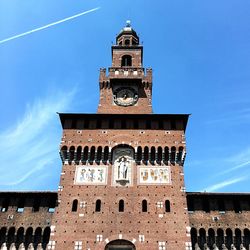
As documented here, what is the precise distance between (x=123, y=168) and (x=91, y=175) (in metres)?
2.38

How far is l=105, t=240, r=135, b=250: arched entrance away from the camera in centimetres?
2458

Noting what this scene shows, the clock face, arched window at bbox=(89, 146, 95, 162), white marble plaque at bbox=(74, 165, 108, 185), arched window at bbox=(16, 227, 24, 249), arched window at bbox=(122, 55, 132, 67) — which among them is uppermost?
arched window at bbox=(122, 55, 132, 67)

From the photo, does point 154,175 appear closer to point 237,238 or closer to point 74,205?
point 74,205

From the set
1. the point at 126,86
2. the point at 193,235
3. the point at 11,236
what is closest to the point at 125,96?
the point at 126,86

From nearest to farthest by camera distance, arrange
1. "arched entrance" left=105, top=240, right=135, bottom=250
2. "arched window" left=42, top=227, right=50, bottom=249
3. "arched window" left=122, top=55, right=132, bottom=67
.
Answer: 1. "arched entrance" left=105, top=240, right=135, bottom=250
2. "arched window" left=42, top=227, right=50, bottom=249
3. "arched window" left=122, top=55, right=132, bottom=67

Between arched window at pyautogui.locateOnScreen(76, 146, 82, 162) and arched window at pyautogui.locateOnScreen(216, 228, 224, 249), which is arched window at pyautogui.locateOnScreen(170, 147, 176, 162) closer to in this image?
arched window at pyautogui.locateOnScreen(216, 228, 224, 249)

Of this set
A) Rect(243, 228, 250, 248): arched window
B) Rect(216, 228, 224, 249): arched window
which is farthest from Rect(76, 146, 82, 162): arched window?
Rect(243, 228, 250, 248): arched window

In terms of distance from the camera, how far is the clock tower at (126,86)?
32594mm

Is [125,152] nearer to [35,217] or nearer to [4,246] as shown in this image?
[35,217]

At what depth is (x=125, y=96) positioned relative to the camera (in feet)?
110

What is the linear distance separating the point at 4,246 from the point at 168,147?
44.1 ft

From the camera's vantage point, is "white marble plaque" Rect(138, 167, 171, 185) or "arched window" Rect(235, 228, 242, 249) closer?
"arched window" Rect(235, 228, 242, 249)

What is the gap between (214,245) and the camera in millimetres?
25703

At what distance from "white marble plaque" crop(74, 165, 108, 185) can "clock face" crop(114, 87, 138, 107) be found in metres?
7.34
